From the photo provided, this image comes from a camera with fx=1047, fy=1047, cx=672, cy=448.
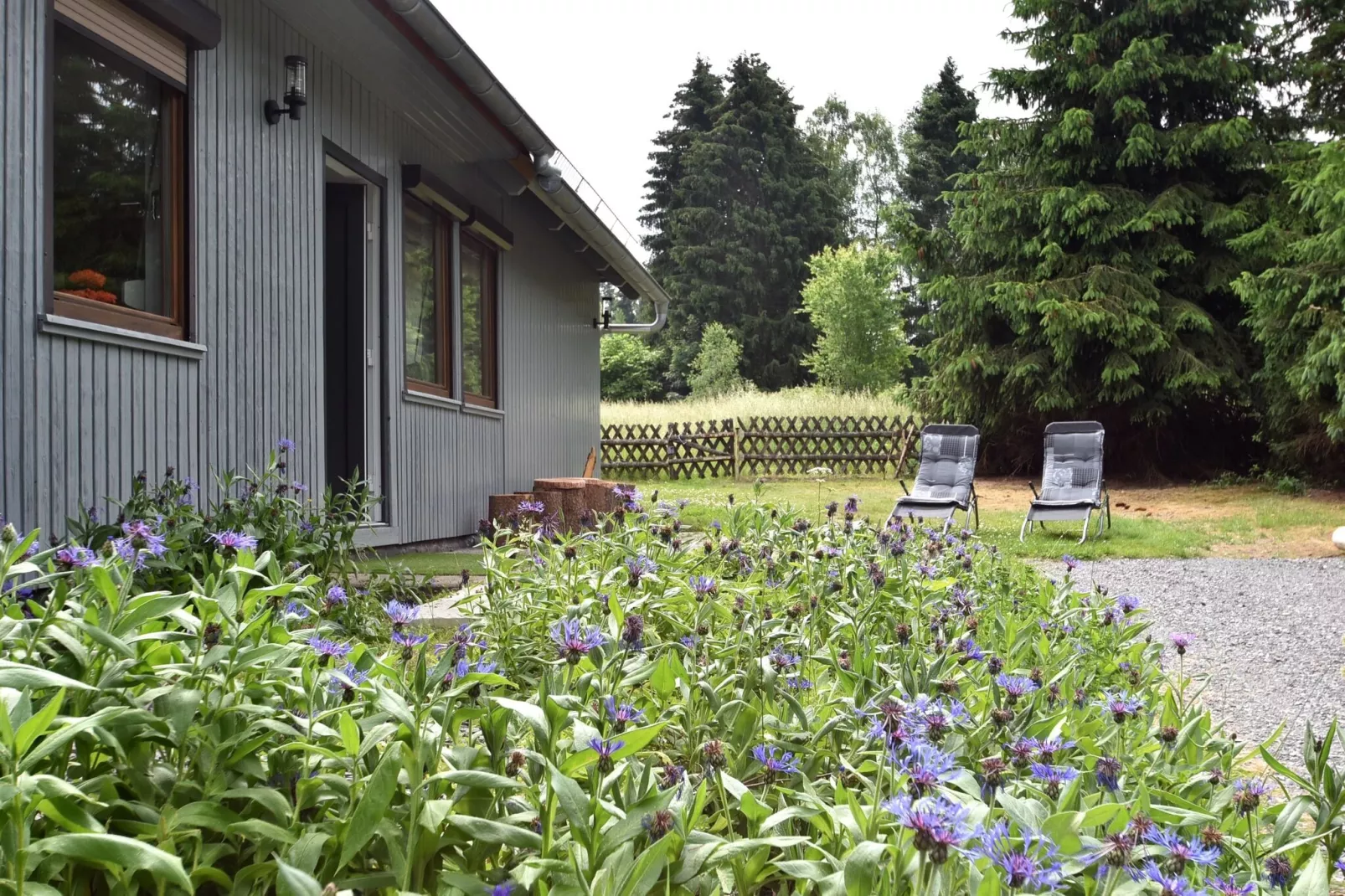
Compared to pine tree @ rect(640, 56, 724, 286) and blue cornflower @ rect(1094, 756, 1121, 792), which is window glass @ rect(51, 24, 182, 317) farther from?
pine tree @ rect(640, 56, 724, 286)

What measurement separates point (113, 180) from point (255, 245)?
3.06ft

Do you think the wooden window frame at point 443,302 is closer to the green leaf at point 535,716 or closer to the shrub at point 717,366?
the green leaf at point 535,716

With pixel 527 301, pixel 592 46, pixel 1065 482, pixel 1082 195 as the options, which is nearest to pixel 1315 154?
pixel 1082 195

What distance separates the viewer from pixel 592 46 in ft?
91.2

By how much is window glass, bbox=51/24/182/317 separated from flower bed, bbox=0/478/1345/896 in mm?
2213

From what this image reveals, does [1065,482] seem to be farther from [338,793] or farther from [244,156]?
[338,793]

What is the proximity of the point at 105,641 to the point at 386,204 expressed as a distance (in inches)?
211

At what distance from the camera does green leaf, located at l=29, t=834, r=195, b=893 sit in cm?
95

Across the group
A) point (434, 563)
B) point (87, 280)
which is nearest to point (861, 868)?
point (87, 280)

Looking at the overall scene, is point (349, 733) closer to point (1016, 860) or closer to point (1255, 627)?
point (1016, 860)

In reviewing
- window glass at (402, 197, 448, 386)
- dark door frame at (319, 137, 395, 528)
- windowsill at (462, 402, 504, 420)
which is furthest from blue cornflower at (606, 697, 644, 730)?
windowsill at (462, 402, 504, 420)

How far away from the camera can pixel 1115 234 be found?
14922 millimetres

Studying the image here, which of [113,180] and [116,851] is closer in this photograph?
[116,851]

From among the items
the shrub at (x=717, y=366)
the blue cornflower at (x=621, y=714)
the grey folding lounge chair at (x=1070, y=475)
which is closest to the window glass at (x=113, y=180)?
the blue cornflower at (x=621, y=714)
